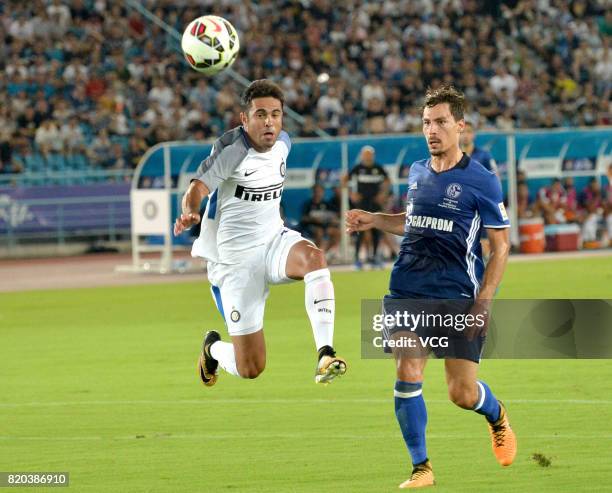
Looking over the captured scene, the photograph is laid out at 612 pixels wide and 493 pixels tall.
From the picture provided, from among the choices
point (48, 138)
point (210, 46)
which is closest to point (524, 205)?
point (48, 138)

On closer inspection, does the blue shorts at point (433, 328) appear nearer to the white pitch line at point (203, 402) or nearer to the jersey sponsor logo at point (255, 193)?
the jersey sponsor logo at point (255, 193)

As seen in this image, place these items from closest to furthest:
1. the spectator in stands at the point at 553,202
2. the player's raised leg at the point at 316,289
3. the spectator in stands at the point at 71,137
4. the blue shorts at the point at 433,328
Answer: the blue shorts at the point at 433,328 → the player's raised leg at the point at 316,289 → the spectator in stands at the point at 553,202 → the spectator in stands at the point at 71,137

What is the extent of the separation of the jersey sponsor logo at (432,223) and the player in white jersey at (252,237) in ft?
4.60

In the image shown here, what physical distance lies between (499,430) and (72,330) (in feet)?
32.4

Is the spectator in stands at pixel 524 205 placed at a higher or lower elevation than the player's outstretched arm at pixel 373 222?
lower

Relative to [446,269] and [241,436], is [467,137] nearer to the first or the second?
[241,436]

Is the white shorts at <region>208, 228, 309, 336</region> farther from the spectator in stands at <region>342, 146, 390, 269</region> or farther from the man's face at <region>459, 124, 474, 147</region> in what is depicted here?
the spectator in stands at <region>342, 146, 390, 269</region>

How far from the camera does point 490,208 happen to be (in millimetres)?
7816

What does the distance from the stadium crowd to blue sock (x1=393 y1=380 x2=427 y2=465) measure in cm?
2203

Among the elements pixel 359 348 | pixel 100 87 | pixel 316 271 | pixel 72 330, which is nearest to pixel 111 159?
pixel 100 87

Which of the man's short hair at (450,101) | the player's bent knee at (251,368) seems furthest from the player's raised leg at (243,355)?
the man's short hair at (450,101)

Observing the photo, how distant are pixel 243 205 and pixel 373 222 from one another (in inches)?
63.6

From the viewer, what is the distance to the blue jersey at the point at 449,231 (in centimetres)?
781

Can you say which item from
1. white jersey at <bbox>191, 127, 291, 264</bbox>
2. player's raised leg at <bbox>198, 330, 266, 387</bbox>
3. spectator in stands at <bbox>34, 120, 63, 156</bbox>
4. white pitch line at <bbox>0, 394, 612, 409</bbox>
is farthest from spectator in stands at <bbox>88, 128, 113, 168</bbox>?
white jersey at <bbox>191, 127, 291, 264</bbox>
